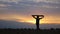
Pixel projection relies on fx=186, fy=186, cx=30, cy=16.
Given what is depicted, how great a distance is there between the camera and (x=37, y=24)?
7098 mm
